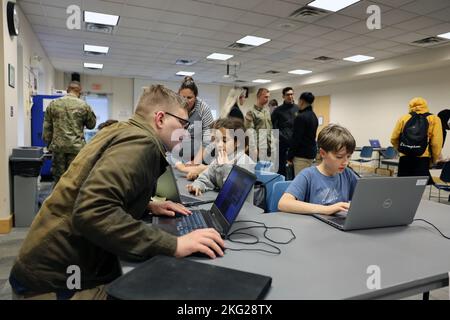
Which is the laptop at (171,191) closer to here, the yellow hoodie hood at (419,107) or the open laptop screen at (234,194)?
the open laptop screen at (234,194)

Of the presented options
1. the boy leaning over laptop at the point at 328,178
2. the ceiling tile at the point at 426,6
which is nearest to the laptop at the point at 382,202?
the boy leaning over laptop at the point at 328,178

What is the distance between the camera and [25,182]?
3.38 m

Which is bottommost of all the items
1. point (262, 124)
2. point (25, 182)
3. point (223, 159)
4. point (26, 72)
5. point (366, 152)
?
point (25, 182)

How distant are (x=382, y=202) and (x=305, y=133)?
2.57 m

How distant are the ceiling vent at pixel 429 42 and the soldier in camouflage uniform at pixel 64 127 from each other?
5.92 meters

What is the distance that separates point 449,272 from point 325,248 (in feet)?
1.15

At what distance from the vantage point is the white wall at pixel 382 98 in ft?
23.7

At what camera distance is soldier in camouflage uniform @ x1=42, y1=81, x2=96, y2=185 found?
4.09m

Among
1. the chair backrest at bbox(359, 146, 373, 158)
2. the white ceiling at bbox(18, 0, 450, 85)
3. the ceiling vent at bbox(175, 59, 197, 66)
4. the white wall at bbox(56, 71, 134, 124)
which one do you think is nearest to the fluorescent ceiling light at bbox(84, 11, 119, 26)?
the white ceiling at bbox(18, 0, 450, 85)

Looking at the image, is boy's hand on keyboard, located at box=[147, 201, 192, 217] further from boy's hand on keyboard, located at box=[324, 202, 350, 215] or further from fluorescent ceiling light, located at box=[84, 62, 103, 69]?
fluorescent ceiling light, located at box=[84, 62, 103, 69]

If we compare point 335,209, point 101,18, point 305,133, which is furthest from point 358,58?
point 335,209

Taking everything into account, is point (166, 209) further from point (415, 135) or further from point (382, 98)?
point (382, 98)

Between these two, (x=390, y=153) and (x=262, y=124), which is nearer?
(x=262, y=124)
